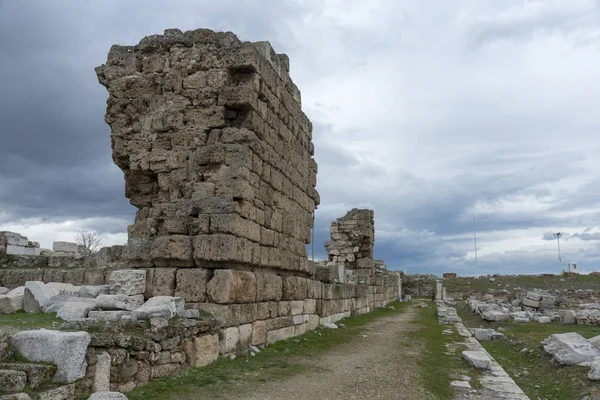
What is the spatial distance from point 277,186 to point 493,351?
5931mm

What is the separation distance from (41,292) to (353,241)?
19.5 metres

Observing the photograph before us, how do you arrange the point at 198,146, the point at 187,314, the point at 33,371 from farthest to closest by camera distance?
the point at 198,146
the point at 187,314
the point at 33,371

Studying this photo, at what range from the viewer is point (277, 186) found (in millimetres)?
10117

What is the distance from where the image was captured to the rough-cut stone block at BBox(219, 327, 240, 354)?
728cm

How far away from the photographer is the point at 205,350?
6.75 meters

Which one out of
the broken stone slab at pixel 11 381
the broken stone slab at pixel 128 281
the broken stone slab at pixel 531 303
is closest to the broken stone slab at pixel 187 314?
the broken stone slab at pixel 128 281

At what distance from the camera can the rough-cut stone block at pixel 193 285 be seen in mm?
7566

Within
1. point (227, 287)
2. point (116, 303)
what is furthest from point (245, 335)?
point (116, 303)

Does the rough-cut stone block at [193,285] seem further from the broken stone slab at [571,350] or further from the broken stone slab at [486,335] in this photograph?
the broken stone slab at [486,335]

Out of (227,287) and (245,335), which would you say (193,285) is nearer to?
(227,287)

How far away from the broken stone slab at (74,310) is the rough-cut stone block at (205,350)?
4.67 feet

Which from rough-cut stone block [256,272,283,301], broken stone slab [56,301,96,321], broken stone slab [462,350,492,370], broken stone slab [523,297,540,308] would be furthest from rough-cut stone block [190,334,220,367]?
broken stone slab [523,297,540,308]

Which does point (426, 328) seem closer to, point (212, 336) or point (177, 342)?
point (212, 336)

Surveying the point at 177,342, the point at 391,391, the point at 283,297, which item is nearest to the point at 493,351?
the point at 283,297
